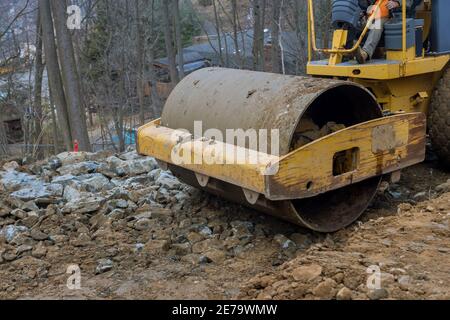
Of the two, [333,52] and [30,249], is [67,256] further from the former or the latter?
[333,52]

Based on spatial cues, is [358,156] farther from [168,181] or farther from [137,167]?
[137,167]

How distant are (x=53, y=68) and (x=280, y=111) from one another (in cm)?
995

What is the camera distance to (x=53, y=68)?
44.5 ft

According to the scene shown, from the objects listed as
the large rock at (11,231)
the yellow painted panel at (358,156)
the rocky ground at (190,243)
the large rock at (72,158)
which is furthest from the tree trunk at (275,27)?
the large rock at (11,231)

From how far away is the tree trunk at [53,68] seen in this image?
1322cm

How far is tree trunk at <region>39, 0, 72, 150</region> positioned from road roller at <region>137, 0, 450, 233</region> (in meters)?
7.83

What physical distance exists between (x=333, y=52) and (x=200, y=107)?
5.19 feet

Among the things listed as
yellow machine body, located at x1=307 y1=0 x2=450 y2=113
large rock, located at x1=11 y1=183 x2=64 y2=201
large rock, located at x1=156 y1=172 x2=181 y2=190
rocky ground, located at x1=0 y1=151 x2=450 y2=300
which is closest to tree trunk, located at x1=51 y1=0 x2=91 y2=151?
rocky ground, located at x1=0 y1=151 x2=450 y2=300

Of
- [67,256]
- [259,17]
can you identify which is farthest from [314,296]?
[259,17]

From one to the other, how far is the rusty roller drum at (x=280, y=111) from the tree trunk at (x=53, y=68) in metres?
7.87

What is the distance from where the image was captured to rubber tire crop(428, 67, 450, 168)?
615cm

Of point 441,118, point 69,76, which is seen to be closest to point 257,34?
point 69,76

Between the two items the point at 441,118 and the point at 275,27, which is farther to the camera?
the point at 275,27

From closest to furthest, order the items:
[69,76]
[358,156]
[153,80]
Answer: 1. [358,156]
2. [69,76]
3. [153,80]
